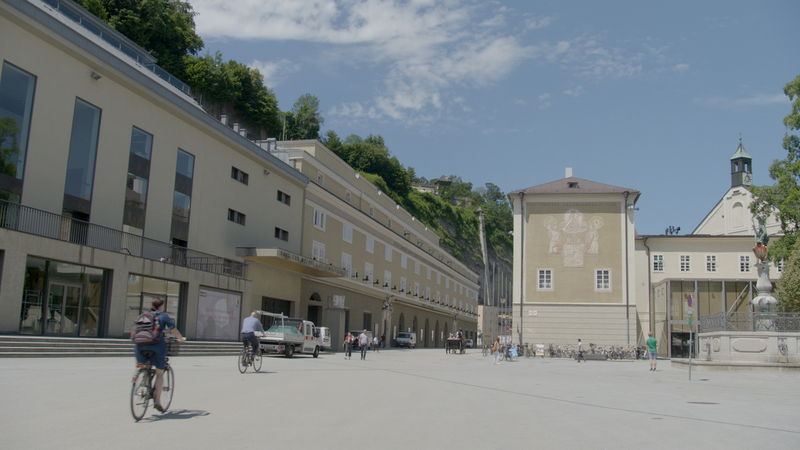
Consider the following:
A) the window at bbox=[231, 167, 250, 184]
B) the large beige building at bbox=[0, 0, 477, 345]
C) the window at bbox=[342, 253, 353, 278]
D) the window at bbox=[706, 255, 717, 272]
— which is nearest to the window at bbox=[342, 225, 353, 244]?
the large beige building at bbox=[0, 0, 477, 345]

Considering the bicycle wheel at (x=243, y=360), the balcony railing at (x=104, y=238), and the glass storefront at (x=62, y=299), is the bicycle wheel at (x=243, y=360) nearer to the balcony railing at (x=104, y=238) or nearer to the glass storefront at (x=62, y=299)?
the glass storefront at (x=62, y=299)

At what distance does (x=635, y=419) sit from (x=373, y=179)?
7262cm

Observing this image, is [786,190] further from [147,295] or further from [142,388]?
[142,388]

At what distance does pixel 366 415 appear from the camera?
381 inches

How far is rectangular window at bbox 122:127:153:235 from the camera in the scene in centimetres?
2683

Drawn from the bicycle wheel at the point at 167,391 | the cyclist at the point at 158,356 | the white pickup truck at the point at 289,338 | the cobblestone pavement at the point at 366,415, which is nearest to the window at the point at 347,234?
the white pickup truck at the point at 289,338

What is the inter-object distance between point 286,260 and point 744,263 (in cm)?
4019

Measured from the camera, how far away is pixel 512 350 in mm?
37719

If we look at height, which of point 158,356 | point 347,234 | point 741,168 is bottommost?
point 158,356

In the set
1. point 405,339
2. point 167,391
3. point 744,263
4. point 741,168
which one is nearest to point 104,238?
point 167,391

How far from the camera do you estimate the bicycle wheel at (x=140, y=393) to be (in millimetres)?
8023

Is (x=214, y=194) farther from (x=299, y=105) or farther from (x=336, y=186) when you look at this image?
(x=299, y=105)

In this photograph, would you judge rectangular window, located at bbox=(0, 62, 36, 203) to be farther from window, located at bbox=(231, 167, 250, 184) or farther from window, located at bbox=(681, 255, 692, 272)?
window, located at bbox=(681, 255, 692, 272)

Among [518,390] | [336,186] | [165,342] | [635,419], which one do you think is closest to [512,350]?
[336,186]
